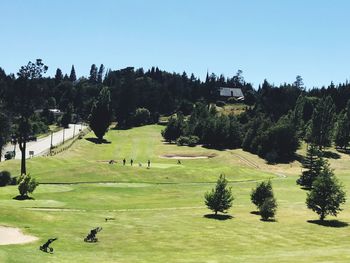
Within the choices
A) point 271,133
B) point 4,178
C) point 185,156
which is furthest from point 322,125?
point 4,178

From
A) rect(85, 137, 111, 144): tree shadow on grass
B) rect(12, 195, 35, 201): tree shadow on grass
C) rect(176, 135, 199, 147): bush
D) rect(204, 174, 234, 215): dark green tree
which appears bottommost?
rect(12, 195, 35, 201): tree shadow on grass

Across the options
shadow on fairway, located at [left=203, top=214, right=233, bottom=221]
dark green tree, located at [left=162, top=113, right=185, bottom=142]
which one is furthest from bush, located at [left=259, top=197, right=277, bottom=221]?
dark green tree, located at [left=162, top=113, right=185, bottom=142]

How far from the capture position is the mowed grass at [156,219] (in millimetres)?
42312

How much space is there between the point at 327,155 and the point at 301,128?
26.9 meters

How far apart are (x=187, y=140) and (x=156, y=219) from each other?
349ft

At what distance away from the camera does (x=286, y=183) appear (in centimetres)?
10369

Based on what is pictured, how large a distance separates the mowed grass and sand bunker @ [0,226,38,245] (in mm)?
1240

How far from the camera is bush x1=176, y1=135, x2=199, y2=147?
165250 mm

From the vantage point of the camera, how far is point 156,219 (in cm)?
6112

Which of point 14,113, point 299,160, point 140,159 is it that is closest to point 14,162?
point 14,113

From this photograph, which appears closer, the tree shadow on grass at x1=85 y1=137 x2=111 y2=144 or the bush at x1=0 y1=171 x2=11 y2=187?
the bush at x1=0 y1=171 x2=11 y2=187

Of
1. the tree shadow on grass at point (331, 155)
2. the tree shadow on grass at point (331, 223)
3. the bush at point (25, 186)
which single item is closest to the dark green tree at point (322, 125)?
the tree shadow on grass at point (331, 155)

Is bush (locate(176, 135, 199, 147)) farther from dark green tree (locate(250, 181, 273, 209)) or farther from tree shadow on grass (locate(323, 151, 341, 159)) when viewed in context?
dark green tree (locate(250, 181, 273, 209))

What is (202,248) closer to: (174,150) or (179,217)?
(179,217)
